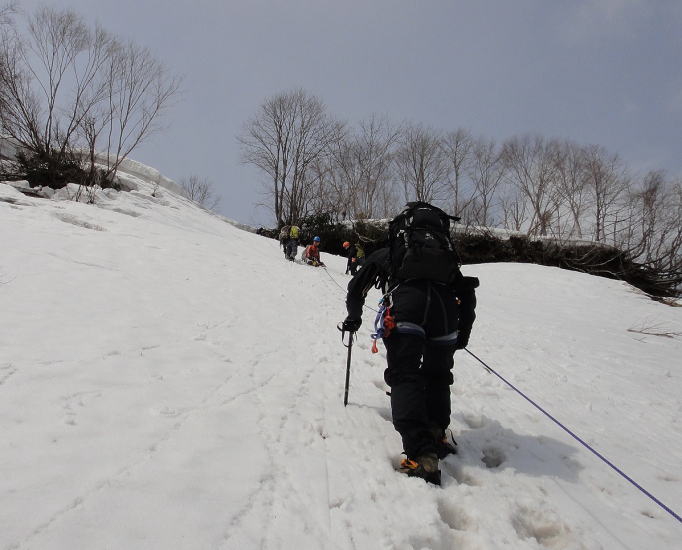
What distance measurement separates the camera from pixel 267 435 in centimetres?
266

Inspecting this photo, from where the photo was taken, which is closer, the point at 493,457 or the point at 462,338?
the point at 493,457

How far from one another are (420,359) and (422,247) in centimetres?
82

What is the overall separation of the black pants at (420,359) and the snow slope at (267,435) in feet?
1.13

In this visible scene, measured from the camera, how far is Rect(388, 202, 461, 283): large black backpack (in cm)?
270

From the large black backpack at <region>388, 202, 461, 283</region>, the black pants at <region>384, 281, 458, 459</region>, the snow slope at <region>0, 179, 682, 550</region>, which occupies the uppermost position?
the large black backpack at <region>388, 202, 461, 283</region>

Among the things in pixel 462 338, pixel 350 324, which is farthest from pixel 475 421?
pixel 350 324

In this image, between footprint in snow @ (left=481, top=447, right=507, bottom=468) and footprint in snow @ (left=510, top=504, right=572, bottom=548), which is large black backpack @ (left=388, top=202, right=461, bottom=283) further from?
footprint in snow @ (left=510, top=504, right=572, bottom=548)

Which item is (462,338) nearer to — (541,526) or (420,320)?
(420,320)

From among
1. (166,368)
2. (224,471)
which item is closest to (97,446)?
(224,471)

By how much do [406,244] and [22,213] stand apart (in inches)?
421

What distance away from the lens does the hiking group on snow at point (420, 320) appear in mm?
2422

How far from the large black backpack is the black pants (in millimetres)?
114

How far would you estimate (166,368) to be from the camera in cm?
353

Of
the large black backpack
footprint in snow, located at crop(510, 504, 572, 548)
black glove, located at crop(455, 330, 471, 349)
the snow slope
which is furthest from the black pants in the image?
footprint in snow, located at crop(510, 504, 572, 548)
